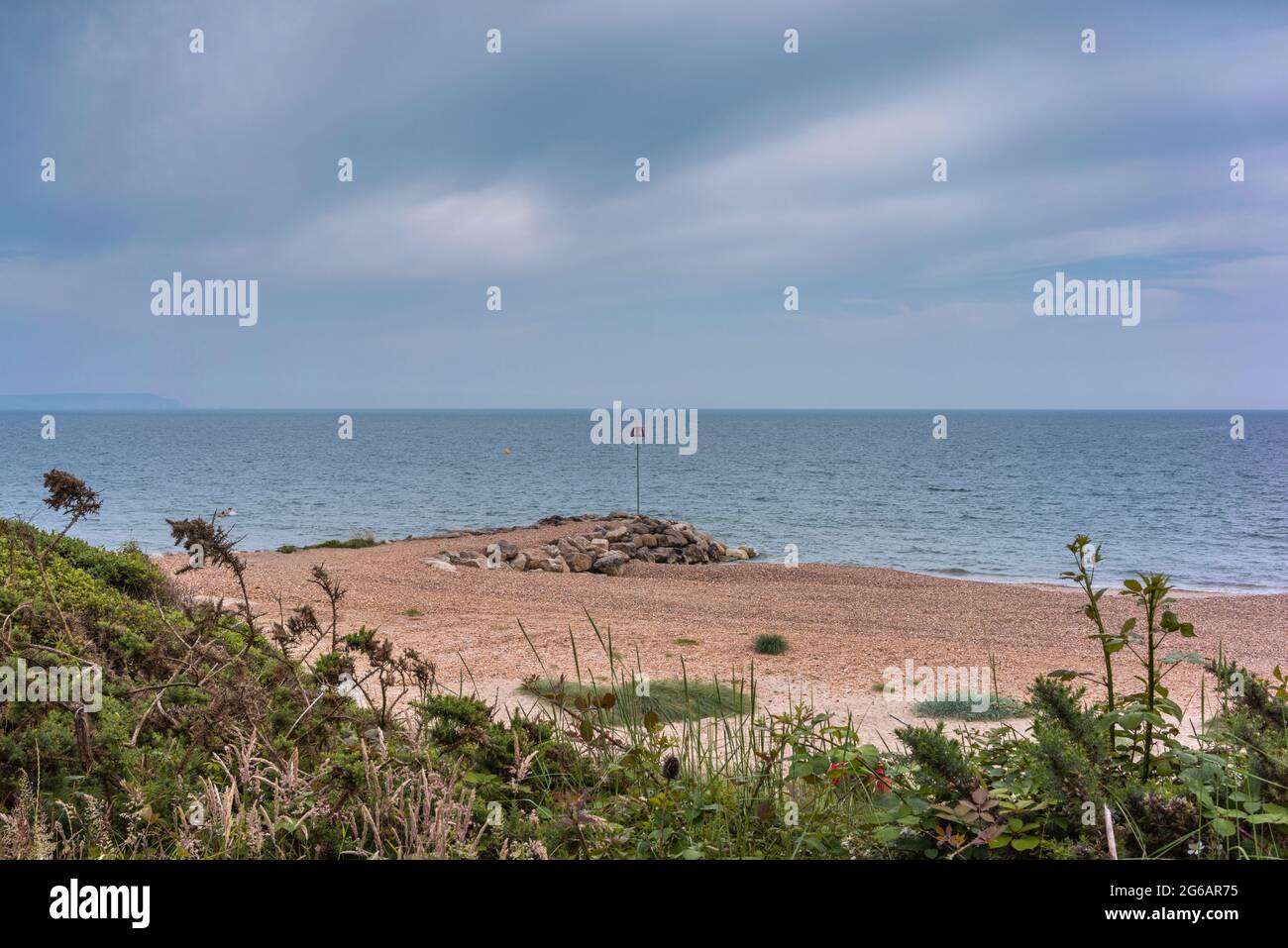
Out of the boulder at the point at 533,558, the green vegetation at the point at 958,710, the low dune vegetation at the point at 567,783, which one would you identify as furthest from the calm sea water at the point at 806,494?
the boulder at the point at 533,558

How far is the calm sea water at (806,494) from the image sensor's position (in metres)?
28.9

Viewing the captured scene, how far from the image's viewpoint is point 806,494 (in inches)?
1925

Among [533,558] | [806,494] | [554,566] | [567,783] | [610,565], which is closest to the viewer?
[567,783]

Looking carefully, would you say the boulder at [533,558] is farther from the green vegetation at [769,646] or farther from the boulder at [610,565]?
the green vegetation at [769,646]

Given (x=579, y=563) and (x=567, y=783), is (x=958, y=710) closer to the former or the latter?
(x=567, y=783)

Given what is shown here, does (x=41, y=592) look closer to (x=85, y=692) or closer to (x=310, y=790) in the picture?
(x=85, y=692)

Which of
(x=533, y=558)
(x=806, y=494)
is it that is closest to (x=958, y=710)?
(x=533, y=558)

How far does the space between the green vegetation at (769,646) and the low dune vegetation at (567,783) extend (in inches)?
303

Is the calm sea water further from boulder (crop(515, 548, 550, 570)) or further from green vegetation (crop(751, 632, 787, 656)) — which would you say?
boulder (crop(515, 548, 550, 570))

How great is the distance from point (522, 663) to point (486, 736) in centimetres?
715

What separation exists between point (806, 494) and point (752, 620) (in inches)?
1438

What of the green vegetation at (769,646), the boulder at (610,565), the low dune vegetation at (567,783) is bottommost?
the green vegetation at (769,646)

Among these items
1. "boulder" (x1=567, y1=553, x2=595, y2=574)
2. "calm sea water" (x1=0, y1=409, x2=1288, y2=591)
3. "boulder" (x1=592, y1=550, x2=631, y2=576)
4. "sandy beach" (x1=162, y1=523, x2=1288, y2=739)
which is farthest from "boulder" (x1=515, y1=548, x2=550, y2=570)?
"calm sea water" (x1=0, y1=409, x2=1288, y2=591)
